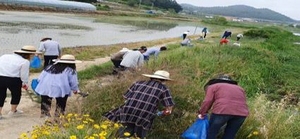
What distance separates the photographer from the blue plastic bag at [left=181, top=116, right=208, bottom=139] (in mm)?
5773

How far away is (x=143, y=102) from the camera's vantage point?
17.8ft

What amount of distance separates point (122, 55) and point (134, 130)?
19.1 ft

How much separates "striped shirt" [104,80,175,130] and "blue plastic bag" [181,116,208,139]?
57cm

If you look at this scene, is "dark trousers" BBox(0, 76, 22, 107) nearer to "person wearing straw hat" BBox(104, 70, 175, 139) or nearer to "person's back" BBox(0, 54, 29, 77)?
"person's back" BBox(0, 54, 29, 77)

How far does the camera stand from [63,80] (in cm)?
666

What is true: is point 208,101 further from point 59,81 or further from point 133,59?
point 133,59

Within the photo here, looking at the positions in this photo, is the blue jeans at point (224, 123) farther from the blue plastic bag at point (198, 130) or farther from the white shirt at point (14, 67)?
the white shirt at point (14, 67)

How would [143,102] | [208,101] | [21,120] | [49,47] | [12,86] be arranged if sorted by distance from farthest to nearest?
1. [49,47]
2. [21,120]
3. [12,86]
4. [208,101]
5. [143,102]

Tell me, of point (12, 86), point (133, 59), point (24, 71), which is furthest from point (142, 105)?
point (133, 59)

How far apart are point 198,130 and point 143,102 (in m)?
0.97

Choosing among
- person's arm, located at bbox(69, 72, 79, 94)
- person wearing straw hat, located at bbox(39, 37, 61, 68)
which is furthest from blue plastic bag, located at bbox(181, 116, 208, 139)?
person wearing straw hat, located at bbox(39, 37, 61, 68)

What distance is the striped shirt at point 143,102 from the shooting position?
5441 millimetres

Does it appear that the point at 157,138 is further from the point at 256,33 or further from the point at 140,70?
the point at 256,33

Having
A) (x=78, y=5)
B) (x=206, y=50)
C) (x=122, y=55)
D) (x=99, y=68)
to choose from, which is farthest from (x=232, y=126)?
(x=78, y=5)
